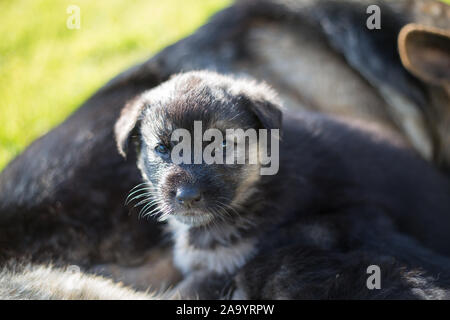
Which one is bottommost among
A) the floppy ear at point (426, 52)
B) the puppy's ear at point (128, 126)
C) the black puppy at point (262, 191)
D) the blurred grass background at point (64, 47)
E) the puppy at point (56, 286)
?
the puppy at point (56, 286)

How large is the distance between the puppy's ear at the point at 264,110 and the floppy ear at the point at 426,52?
1126 millimetres

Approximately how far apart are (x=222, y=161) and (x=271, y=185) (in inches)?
16.9

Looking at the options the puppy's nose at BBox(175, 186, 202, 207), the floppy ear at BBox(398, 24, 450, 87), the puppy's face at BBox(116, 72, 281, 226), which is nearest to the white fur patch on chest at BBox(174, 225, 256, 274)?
the puppy's face at BBox(116, 72, 281, 226)

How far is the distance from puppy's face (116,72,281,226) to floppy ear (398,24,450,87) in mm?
1076

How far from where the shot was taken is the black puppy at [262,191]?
9.14ft

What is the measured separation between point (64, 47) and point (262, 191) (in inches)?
165

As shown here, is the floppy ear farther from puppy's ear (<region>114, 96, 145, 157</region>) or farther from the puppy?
the puppy

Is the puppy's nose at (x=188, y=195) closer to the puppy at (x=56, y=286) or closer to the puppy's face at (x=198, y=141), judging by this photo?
the puppy's face at (x=198, y=141)

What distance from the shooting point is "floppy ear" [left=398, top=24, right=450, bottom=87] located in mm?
3576

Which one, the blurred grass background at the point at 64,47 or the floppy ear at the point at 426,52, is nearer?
the floppy ear at the point at 426,52

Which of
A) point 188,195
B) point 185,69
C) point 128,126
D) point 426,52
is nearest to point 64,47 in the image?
point 185,69

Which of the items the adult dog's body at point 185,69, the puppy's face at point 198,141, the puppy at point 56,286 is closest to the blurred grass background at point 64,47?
the adult dog's body at point 185,69

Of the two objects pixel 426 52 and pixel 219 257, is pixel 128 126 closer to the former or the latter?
pixel 219 257

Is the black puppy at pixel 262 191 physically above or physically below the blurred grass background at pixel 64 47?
below
